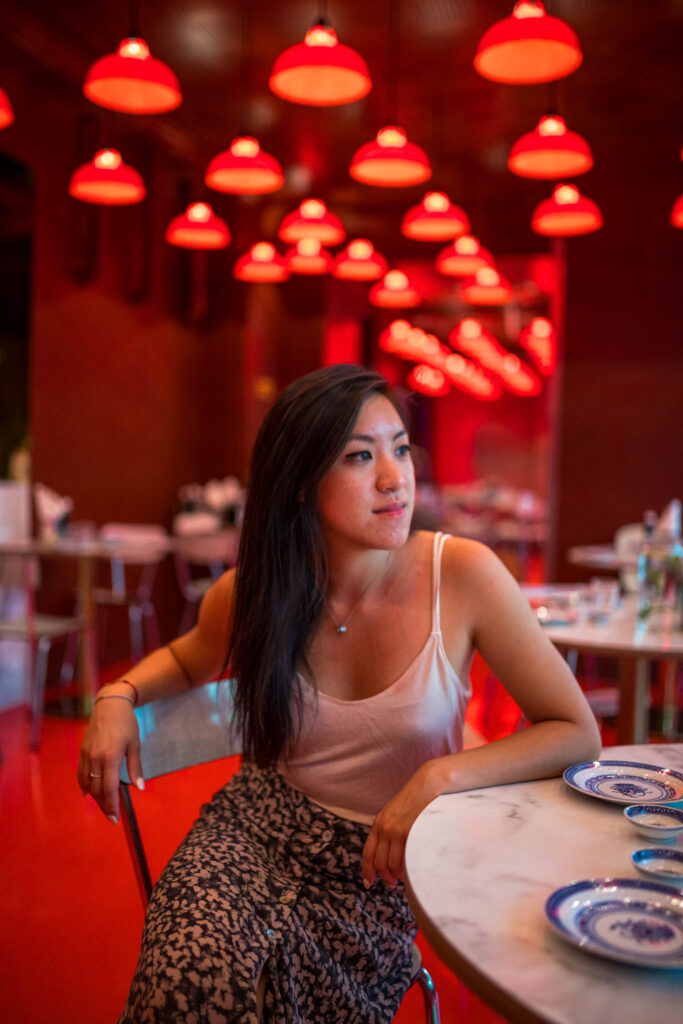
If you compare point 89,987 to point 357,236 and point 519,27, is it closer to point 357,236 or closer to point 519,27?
point 519,27

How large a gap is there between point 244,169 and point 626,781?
11.2 feet

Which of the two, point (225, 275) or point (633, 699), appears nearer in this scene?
point (633, 699)

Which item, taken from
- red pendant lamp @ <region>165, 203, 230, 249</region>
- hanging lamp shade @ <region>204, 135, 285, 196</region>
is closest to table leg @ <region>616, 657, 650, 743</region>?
hanging lamp shade @ <region>204, 135, 285, 196</region>

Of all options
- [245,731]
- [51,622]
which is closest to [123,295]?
[51,622]

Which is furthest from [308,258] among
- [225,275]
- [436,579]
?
[436,579]

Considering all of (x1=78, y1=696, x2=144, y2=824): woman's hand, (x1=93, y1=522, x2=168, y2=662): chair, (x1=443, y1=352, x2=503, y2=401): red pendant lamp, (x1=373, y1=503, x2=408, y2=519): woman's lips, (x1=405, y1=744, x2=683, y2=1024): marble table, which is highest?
(x1=443, y1=352, x2=503, y2=401): red pendant lamp

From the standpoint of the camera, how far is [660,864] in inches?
37.4

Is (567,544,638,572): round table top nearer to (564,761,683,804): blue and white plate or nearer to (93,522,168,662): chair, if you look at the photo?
(93,522,168,662): chair

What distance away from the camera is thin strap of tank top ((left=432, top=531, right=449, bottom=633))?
4.69ft

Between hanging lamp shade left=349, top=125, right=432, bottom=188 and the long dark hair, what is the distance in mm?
2405

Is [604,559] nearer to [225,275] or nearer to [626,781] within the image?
[626,781]

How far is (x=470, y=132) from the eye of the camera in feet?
23.1

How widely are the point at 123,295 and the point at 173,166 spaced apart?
4.89 feet

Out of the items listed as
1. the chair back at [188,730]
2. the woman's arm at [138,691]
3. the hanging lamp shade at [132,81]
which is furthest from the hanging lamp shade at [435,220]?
the chair back at [188,730]
